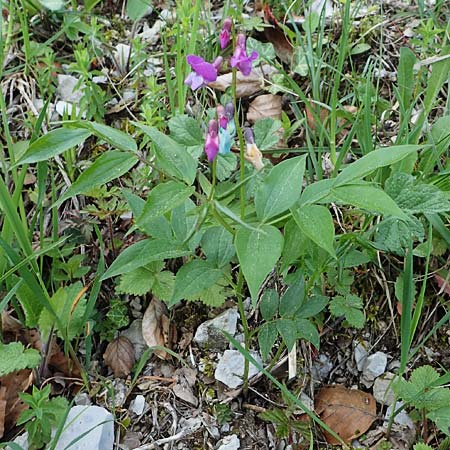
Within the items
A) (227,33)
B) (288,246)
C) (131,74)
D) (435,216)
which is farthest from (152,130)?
(131,74)

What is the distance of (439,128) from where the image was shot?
5.87 feet

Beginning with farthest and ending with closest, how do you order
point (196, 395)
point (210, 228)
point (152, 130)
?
point (196, 395), point (210, 228), point (152, 130)

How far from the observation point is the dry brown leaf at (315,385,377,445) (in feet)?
5.40

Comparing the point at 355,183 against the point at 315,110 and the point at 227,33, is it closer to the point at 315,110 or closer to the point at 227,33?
the point at 227,33

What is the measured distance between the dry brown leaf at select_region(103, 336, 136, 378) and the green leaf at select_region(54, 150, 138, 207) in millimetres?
629

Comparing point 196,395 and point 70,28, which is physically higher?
point 70,28

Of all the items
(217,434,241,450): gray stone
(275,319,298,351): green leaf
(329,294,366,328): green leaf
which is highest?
(275,319,298,351): green leaf

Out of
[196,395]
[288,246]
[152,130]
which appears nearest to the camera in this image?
[152,130]

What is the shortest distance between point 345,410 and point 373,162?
73 cm

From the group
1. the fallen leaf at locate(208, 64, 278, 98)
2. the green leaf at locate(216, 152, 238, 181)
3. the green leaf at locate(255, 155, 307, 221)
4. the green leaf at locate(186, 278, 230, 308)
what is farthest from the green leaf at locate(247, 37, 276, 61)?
the green leaf at locate(255, 155, 307, 221)

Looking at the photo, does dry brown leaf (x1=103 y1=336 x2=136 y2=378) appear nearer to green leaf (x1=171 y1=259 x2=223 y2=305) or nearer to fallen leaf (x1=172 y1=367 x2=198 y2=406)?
fallen leaf (x1=172 y1=367 x2=198 y2=406)

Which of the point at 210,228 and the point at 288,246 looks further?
the point at 210,228

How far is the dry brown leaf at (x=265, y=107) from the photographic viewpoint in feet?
7.09

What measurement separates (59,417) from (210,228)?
589 millimetres
